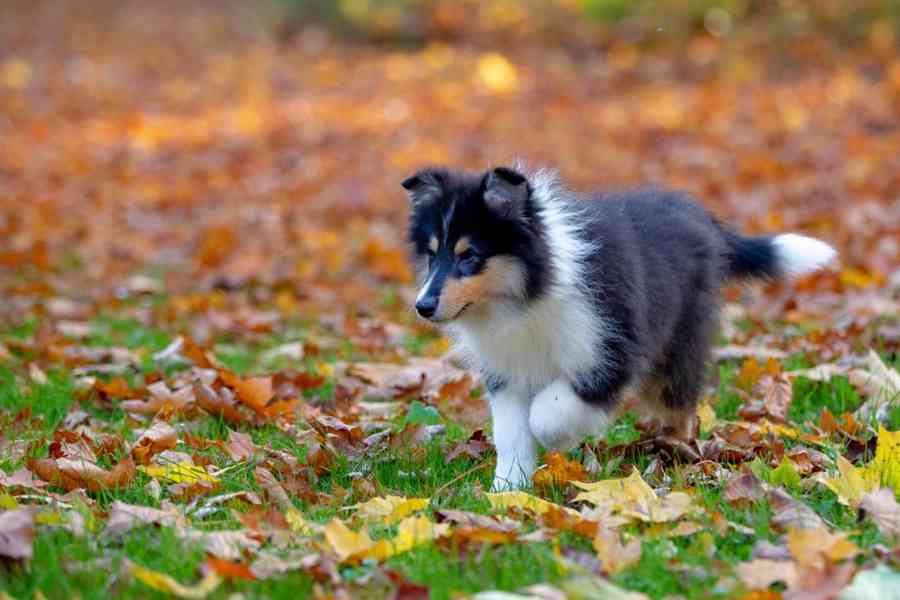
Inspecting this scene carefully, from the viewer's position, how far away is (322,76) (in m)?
20.2

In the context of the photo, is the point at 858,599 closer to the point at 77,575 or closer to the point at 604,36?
the point at 77,575

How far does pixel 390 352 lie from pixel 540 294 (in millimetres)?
2626

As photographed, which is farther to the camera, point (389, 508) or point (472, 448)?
point (472, 448)

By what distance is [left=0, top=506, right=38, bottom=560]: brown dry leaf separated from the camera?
3521 mm

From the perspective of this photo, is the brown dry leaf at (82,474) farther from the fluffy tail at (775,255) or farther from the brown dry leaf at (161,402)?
the fluffy tail at (775,255)

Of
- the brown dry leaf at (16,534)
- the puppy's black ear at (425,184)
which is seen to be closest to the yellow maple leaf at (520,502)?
the puppy's black ear at (425,184)

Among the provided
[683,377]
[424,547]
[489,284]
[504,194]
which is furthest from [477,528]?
[683,377]

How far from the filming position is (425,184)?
15.9 ft

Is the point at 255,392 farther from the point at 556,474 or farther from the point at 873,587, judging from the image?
the point at 873,587

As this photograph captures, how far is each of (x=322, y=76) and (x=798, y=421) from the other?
15.8 m

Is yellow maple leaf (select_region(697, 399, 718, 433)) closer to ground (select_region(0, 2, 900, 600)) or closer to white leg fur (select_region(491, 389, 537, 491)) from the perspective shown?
ground (select_region(0, 2, 900, 600))

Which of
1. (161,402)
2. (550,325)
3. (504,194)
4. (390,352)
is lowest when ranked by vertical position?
(390,352)

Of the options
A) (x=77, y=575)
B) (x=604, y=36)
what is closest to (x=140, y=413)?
(x=77, y=575)

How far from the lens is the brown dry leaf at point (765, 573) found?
10.9 ft
